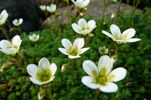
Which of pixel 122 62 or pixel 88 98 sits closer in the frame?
pixel 88 98

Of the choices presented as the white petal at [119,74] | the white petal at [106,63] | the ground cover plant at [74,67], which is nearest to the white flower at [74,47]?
the ground cover plant at [74,67]

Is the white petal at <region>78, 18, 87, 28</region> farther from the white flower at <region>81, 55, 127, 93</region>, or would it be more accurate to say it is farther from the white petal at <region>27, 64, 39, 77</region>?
the white petal at <region>27, 64, 39, 77</region>

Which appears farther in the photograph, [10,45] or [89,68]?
[10,45]

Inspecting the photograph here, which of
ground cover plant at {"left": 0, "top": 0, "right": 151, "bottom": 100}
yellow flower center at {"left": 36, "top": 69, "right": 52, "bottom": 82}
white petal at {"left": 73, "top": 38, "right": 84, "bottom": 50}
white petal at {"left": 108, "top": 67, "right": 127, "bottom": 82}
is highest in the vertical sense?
white petal at {"left": 73, "top": 38, "right": 84, "bottom": 50}

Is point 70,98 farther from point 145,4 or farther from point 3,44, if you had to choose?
point 145,4

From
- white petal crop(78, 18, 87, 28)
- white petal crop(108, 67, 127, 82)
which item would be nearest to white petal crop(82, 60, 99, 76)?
white petal crop(108, 67, 127, 82)

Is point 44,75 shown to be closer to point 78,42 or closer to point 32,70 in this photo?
point 32,70

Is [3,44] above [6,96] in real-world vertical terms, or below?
above

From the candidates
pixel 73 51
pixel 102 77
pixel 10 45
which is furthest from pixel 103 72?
pixel 10 45

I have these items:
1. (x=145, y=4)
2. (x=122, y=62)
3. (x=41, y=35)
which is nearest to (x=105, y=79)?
(x=122, y=62)
